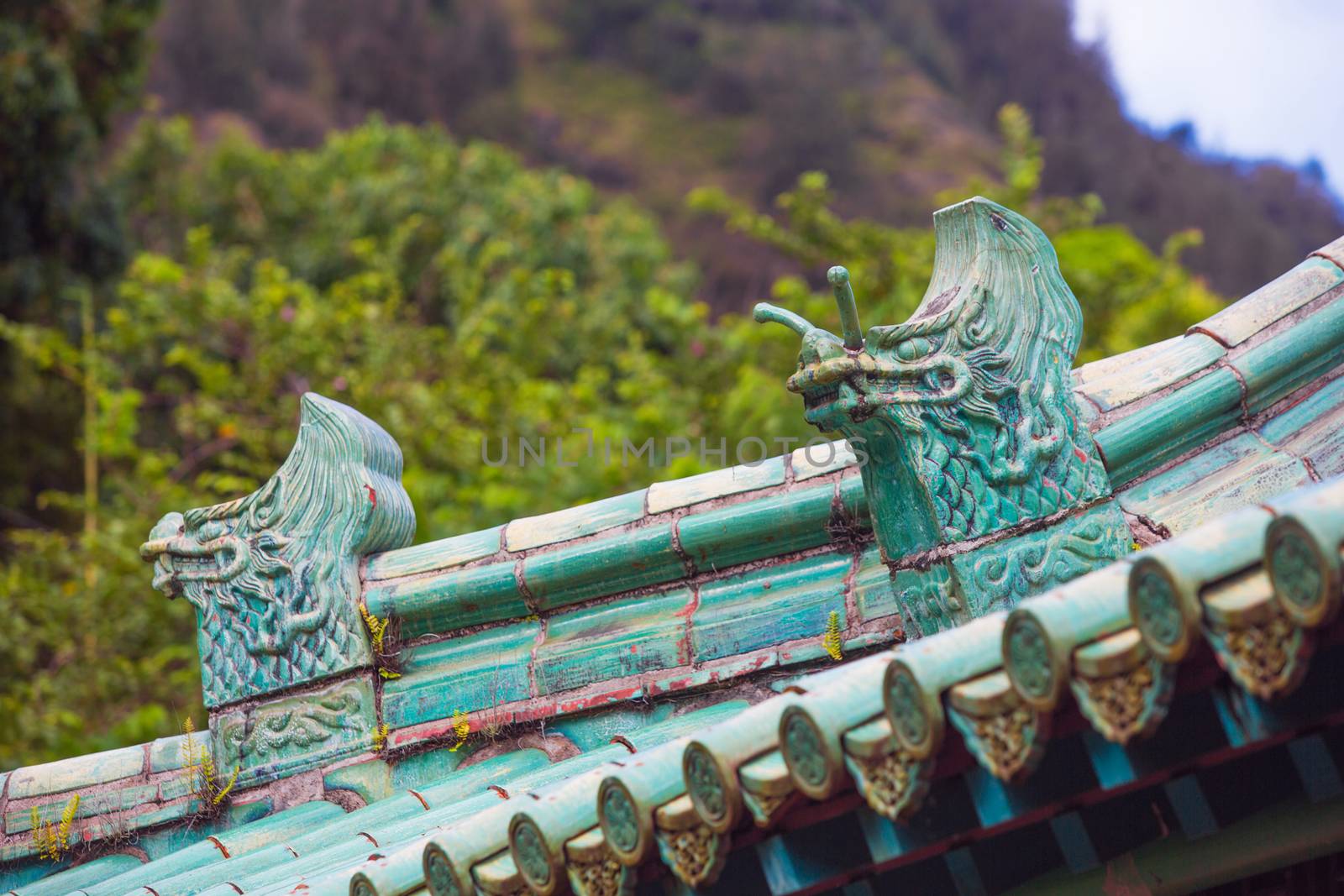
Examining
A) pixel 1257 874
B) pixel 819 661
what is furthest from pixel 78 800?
pixel 1257 874

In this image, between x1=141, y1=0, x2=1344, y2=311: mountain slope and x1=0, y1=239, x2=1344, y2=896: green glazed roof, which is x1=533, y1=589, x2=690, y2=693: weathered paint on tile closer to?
x1=0, y1=239, x2=1344, y2=896: green glazed roof

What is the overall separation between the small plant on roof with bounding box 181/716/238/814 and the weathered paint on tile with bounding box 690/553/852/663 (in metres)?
1.24

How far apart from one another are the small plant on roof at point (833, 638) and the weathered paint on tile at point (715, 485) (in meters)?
0.35

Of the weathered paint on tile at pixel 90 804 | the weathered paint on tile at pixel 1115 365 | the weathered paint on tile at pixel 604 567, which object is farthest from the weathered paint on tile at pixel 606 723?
the weathered paint on tile at pixel 1115 365

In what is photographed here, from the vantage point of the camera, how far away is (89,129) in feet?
34.8

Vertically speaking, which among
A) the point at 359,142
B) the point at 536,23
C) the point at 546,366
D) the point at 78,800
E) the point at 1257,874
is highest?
the point at 536,23

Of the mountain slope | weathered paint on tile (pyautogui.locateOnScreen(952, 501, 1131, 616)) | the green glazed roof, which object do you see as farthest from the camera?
the mountain slope

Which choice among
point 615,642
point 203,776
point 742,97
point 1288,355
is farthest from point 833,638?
point 742,97

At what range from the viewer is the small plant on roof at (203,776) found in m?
3.34

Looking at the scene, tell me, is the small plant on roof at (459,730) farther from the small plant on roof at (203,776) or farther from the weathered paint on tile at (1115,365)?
the weathered paint on tile at (1115,365)

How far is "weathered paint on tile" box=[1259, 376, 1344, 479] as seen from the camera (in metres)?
2.86

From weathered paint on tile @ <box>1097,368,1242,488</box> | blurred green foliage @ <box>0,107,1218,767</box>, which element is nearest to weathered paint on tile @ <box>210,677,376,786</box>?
weathered paint on tile @ <box>1097,368,1242,488</box>

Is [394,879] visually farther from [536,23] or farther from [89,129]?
[536,23]

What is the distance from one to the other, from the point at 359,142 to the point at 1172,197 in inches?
756
